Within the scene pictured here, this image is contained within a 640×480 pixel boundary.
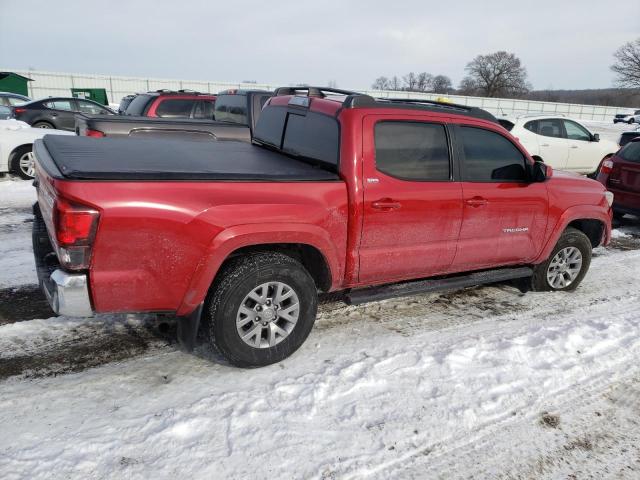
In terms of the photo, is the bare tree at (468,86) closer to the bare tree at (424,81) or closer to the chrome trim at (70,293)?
the bare tree at (424,81)

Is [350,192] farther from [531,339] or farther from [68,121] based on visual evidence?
[68,121]

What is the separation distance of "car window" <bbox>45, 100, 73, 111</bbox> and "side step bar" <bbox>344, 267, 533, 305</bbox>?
14149 mm

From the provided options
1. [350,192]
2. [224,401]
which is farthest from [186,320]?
[350,192]

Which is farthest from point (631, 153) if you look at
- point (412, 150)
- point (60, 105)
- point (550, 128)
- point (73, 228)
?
point (60, 105)

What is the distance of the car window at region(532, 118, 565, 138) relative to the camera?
37.8 feet

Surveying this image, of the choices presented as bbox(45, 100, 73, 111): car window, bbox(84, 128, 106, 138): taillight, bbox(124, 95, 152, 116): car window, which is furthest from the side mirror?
bbox(45, 100, 73, 111): car window

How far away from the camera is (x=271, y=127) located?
15.2 feet

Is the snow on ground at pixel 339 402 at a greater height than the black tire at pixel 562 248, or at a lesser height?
lesser

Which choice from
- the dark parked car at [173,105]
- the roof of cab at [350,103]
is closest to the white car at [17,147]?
the dark parked car at [173,105]

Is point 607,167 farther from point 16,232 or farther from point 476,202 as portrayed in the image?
point 16,232

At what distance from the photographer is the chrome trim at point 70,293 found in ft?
8.94

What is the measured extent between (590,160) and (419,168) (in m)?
10.1

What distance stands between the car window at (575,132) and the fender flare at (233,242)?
10593 millimetres

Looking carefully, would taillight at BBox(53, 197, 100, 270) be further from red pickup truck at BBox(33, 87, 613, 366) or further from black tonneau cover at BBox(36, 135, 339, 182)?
black tonneau cover at BBox(36, 135, 339, 182)
